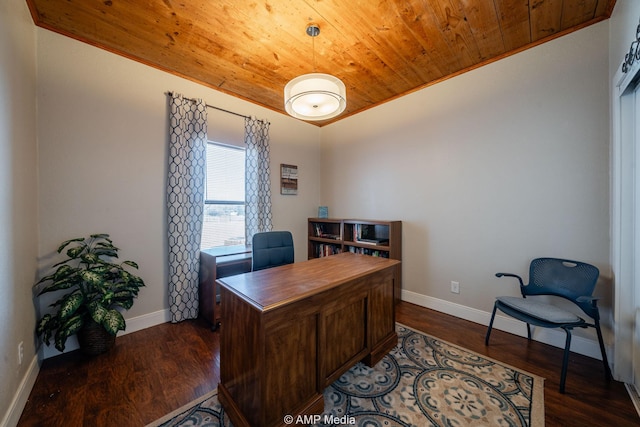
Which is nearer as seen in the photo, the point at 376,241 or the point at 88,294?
the point at 88,294

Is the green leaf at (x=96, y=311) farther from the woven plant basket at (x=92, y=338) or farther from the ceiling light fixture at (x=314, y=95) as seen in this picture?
the ceiling light fixture at (x=314, y=95)

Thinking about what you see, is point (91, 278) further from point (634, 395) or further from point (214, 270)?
point (634, 395)

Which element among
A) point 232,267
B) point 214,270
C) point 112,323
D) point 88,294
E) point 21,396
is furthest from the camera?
point 232,267

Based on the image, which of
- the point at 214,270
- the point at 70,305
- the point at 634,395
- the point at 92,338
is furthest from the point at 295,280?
the point at 634,395

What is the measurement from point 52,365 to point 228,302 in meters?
1.76

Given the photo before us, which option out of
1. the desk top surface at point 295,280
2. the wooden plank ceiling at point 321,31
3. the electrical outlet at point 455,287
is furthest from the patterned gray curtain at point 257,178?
the electrical outlet at point 455,287

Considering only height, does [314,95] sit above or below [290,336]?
above

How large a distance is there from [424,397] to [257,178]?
2.92 meters

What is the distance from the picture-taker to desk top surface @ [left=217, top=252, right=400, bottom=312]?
50.4 inches

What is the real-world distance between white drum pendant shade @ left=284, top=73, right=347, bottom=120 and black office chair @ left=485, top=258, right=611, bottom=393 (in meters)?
2.12

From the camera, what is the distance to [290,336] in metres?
1.28

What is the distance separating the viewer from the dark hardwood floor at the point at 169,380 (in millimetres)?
1414

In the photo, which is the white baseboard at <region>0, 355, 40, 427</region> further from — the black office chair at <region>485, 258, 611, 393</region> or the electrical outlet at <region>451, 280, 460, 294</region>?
the electrical outlet at <region>451, 280, 460, 294</region>

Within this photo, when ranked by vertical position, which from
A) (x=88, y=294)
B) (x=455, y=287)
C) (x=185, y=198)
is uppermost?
(x=185, y=198)
